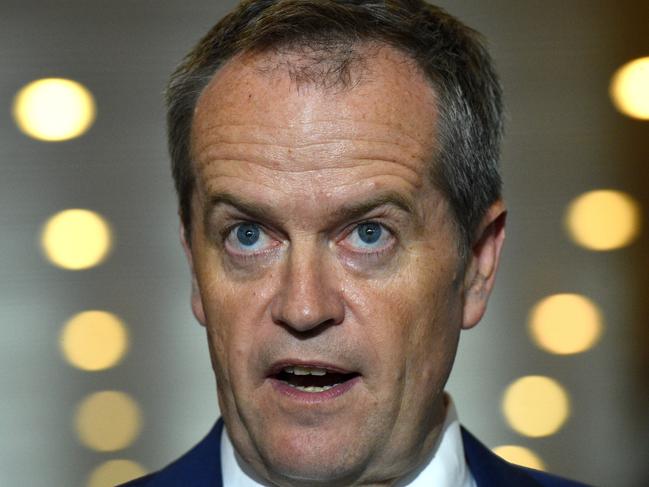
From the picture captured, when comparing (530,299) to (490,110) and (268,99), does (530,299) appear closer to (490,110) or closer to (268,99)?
(490,110)

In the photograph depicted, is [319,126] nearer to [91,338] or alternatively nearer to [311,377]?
[311,377]

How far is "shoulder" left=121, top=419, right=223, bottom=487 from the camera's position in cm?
195

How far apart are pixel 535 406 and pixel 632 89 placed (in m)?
0.73

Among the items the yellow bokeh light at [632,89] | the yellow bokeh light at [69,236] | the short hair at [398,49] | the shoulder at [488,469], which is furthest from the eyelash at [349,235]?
the yellow bokeh light at [632,89]

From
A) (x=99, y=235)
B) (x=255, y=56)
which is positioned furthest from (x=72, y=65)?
(x=255, y=56)

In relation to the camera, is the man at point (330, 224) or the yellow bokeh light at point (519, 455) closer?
the man at point (330, 224)

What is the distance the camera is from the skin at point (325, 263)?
68.1 inches

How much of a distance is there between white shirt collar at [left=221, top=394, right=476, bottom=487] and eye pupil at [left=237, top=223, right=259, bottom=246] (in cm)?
34

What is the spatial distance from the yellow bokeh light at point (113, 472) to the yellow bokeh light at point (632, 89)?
4.28ft

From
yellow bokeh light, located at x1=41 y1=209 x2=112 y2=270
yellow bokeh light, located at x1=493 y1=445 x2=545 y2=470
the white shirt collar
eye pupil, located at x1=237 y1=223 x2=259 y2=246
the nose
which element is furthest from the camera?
yellow bokeh light, located at x1=493 y1=445 x2=545 y2=470

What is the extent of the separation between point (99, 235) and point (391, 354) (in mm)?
1124

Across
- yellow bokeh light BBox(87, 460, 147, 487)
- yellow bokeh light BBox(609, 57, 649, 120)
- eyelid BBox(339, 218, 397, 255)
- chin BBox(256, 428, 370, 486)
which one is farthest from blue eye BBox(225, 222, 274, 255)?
yellow bokeh light BBox(609, 57, 649, 120)

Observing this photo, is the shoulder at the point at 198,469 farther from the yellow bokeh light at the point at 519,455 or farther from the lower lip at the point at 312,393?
the yellow bokeh light at the point at 519,455

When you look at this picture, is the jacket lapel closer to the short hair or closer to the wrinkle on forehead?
the short hair
